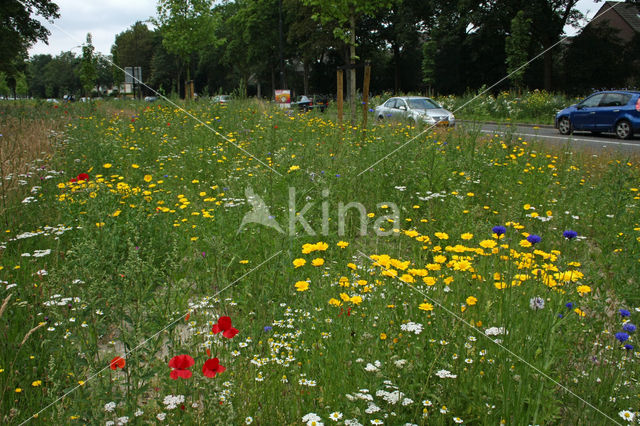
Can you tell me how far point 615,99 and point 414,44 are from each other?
1268 inches

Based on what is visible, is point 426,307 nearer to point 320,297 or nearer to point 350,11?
point 320,297

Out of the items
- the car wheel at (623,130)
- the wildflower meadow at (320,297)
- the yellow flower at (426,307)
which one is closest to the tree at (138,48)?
the car wheel at (623,130)

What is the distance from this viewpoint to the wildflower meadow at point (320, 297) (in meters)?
1.98

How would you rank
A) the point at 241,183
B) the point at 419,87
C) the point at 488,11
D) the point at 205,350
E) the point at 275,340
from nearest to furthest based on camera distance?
the point at 205,350 < the point at 275,340 < the point at 241,183 < the point at 488,11 < the point at 419,87

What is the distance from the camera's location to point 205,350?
8.16 ft

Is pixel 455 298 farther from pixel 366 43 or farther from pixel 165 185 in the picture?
pixel 366 43

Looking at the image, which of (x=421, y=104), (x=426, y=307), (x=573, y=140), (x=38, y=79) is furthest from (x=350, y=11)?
(x=38, y=79)

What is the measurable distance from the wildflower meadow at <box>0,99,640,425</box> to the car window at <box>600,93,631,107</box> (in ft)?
35.3

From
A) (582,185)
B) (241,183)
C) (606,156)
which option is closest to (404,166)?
(241,183)

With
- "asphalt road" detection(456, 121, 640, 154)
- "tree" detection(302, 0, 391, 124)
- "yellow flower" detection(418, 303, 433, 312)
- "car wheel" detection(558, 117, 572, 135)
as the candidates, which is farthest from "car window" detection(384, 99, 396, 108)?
"yellow flower" detection(418, 303, 433, 312)

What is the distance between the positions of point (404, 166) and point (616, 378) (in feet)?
13.6

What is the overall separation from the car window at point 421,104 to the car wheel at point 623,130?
612 cm

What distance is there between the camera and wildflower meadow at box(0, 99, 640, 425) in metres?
1.98

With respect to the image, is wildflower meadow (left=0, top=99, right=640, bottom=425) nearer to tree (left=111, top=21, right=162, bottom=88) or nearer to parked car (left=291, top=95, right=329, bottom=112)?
parked car (left=291, top=95, right=329, bottom=112)
